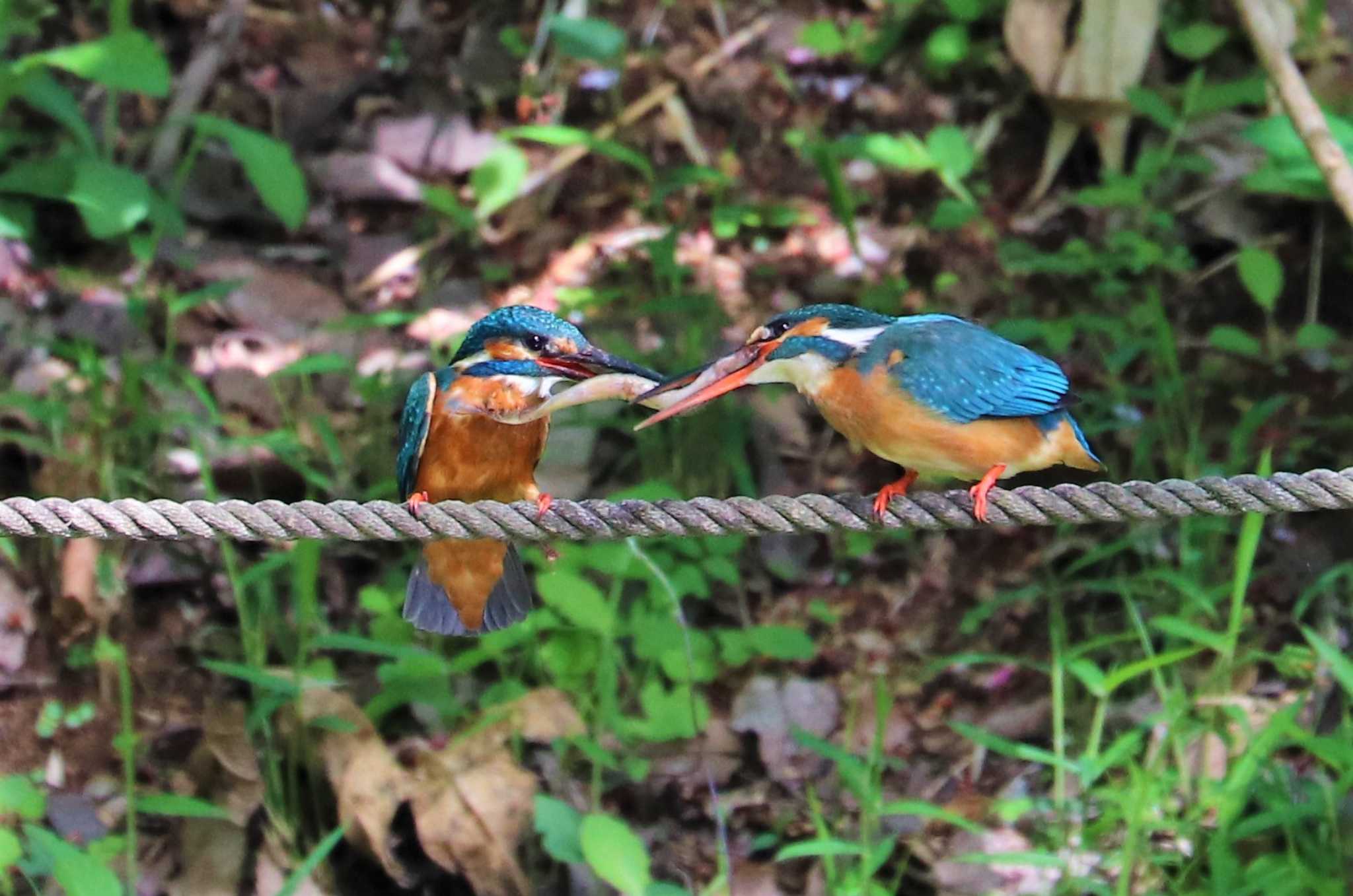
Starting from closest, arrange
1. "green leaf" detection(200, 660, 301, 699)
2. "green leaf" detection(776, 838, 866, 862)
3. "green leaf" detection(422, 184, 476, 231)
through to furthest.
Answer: "green leaf" detection(776, 838, 866, 862)
"green leaf" detection(200, 660, 301, 699)
"green leaf" detection(422, 184, 476, 231)

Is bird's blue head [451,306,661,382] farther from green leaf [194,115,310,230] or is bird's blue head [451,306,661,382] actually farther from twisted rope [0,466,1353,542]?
green leaf [194,115,310,230]

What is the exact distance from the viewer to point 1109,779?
146 inches

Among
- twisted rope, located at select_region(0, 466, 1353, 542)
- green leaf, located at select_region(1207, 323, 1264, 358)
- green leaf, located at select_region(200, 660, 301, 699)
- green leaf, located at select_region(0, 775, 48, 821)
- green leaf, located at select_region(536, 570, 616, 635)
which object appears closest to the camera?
twisted rope, located at select_region(0, 466, 1353, 542)

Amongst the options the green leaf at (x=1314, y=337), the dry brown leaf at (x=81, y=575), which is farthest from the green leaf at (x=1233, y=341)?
the dry brown leaf at (x=81, y=575)

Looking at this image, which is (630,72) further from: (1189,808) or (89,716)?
(1189,808)

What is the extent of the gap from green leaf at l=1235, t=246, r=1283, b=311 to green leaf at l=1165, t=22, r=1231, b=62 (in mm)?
1217

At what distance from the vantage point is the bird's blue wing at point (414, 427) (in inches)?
103

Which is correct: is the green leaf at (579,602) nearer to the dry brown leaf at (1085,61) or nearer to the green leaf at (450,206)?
the green leaf at (450,206)

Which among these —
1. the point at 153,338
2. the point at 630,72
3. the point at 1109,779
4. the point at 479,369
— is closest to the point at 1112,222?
the point at 630,72

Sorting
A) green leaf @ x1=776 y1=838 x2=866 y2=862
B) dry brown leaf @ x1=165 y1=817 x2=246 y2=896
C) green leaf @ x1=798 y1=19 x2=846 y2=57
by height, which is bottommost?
dry brown leaf @ x1=165 y1=817 x2=246 y2=896

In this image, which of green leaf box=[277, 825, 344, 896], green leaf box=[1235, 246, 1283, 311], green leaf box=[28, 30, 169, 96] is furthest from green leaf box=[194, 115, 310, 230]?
green leaf box=[1235, 246, 1283, 311]

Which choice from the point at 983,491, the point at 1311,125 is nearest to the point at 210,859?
the point at 983,491

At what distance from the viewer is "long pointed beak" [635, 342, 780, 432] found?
74.3 inches

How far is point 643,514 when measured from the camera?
6.87ft
